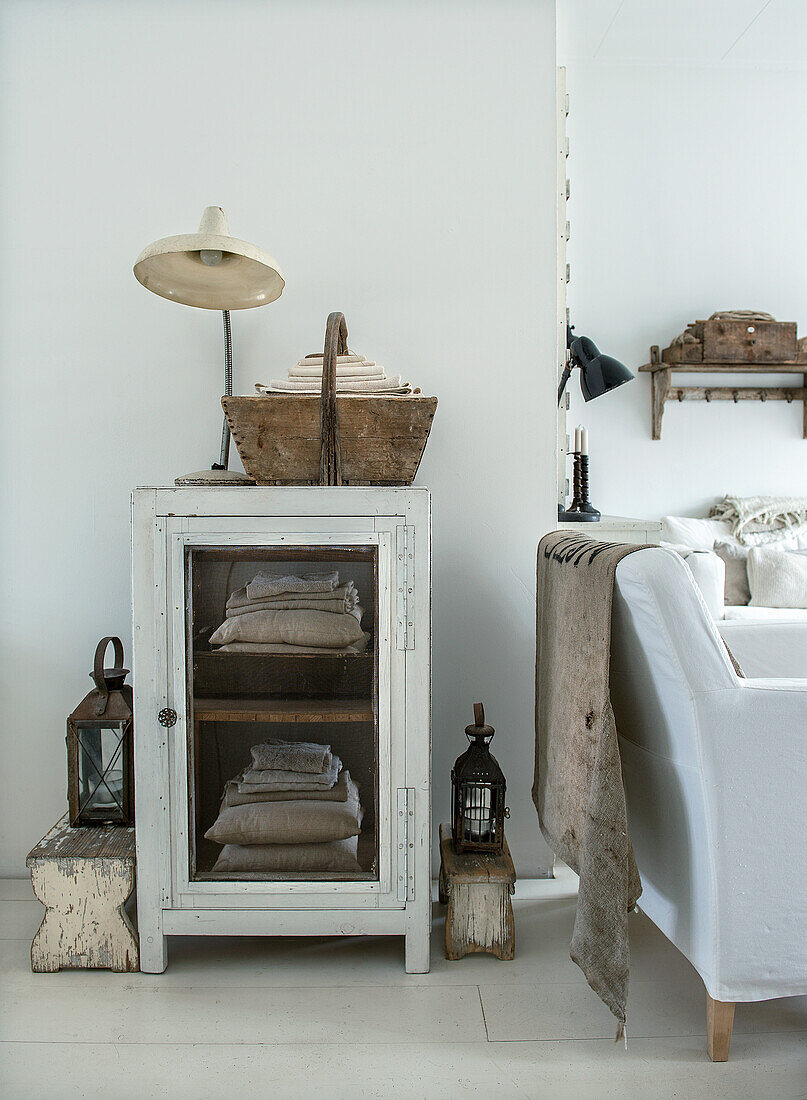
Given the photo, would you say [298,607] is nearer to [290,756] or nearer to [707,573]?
[290,756]

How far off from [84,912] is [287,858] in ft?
1.36

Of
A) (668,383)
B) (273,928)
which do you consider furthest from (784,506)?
(273,928)

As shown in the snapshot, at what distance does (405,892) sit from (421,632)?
0.50 meters

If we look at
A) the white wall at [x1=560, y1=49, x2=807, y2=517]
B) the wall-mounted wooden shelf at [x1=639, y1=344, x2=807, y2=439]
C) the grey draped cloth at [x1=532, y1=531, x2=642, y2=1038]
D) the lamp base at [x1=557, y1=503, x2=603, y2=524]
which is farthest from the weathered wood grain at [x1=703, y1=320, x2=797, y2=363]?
the grey draped cloth at [x1=532, y1=531, x2=642, y2=1038]

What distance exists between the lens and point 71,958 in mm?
1539

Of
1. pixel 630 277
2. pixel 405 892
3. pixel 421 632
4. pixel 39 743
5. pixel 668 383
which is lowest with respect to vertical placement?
pixel 405 892

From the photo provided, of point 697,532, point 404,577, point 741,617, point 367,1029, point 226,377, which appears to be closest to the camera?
point 367,1029

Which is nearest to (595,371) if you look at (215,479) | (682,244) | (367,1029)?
(215,479)

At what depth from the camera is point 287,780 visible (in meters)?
1.54

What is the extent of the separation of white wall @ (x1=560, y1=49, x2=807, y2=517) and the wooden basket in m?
2.07

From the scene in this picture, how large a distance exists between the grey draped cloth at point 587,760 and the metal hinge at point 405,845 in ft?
0.96

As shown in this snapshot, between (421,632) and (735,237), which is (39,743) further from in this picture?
(735,237)

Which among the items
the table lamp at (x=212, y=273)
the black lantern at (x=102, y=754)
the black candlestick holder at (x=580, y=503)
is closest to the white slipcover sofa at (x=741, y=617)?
the black candlestick holder at (x=580, y=503)

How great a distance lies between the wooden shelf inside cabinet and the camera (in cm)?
152
